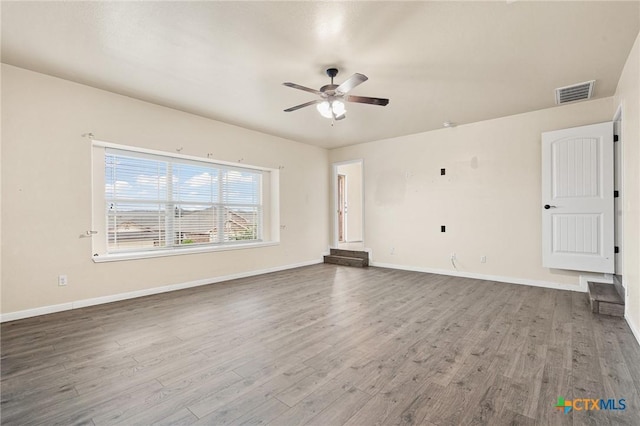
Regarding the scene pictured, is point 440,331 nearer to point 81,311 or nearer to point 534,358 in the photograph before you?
point 534,358

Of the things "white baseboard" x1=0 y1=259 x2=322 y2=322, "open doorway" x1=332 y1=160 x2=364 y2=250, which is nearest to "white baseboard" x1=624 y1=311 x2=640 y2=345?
"white baseboard" x1=0 y1=259 x2=322 y2=322

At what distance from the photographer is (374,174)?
6391mm

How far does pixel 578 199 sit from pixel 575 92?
139 centimetres

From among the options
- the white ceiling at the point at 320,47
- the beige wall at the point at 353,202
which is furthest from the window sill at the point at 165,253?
the beige wall at the point at 353,202

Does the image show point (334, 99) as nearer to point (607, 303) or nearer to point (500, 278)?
point (607, 303)

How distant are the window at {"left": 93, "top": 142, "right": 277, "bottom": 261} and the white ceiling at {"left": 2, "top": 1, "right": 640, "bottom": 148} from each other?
982 millimetres

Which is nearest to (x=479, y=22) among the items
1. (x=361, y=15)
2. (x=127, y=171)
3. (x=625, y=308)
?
(x=361, y=15)

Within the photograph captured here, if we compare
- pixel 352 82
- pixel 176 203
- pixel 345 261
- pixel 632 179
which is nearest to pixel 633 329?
pixel 632 179

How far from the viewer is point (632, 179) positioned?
2805mm

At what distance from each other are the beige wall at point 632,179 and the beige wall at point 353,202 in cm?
608

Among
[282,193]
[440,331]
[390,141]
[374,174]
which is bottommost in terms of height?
[440,331]

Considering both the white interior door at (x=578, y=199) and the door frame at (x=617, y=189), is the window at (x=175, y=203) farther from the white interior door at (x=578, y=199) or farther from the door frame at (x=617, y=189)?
the door frame at (x=617, y=189)

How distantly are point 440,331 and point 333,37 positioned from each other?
Answer: 9.41 ft

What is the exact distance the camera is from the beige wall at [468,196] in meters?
4.51
